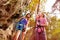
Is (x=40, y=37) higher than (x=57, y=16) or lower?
lower

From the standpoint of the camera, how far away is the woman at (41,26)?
5.63 ft

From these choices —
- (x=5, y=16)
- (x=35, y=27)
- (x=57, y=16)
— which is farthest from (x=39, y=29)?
(x=5, y=16)

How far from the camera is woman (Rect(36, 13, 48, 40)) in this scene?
1.72 m

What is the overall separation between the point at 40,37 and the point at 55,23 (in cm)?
15

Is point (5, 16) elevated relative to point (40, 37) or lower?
elevated

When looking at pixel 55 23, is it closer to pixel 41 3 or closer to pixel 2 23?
pixel 41 3

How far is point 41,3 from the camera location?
1.76 metres

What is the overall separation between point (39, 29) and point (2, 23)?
0.93ft

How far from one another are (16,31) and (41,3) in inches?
11.1

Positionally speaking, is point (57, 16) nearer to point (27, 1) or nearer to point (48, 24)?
point (48, 24)

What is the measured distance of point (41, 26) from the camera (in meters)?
1.74

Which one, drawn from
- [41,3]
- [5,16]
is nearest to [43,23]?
[41,3]

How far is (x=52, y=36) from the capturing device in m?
1.70

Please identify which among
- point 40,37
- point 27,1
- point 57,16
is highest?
point 27,1
